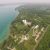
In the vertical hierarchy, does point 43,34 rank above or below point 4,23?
above

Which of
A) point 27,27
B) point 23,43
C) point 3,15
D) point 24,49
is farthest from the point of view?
point 3,15

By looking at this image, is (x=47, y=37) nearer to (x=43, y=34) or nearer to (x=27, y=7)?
(x=43, y=34)

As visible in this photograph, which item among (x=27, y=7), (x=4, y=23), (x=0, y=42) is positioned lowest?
(x=27, y=7)

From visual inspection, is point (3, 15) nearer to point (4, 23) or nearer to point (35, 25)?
point (4, 23)

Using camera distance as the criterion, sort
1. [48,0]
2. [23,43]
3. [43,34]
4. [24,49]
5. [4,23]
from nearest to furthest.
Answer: [24,49], [23,43], [43,34], [4,23], [48,0]

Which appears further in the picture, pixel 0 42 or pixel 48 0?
pixel 48 0

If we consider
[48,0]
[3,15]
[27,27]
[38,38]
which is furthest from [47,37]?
[48,0]
